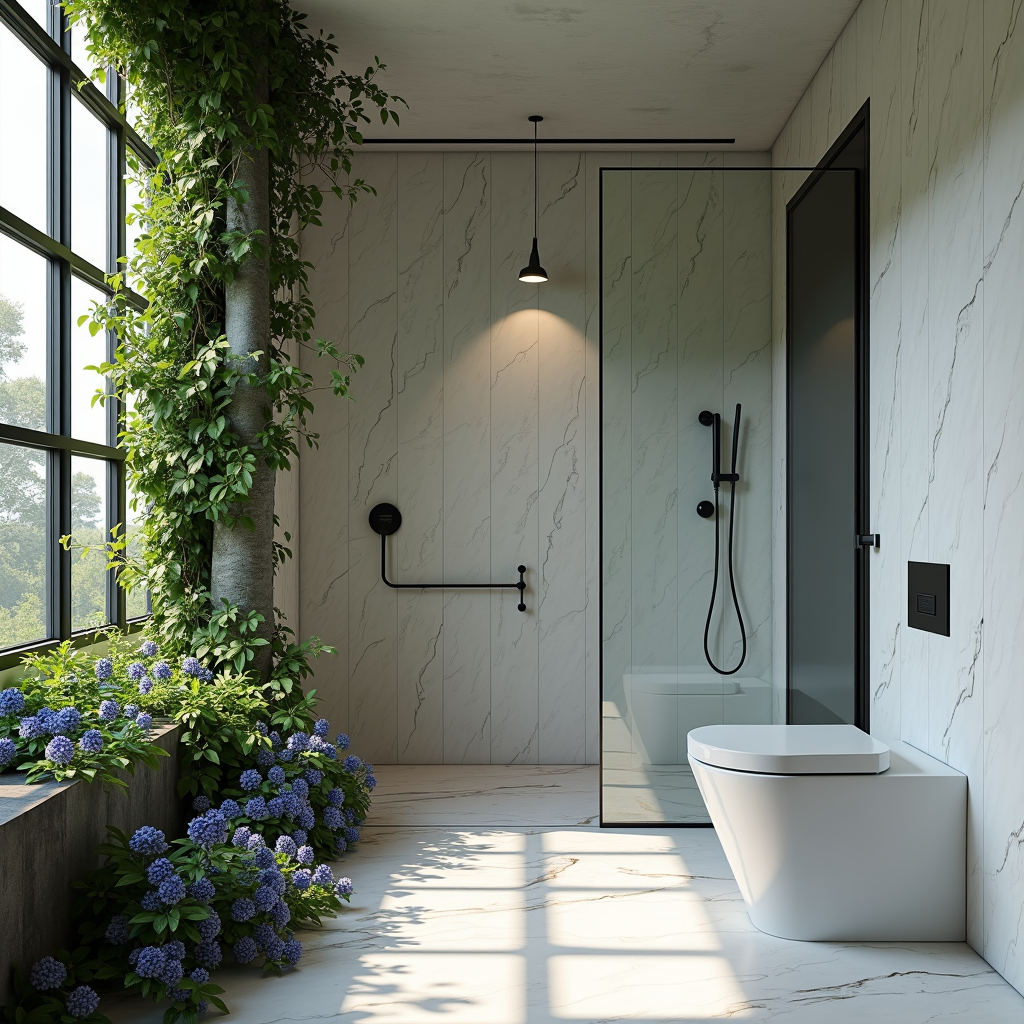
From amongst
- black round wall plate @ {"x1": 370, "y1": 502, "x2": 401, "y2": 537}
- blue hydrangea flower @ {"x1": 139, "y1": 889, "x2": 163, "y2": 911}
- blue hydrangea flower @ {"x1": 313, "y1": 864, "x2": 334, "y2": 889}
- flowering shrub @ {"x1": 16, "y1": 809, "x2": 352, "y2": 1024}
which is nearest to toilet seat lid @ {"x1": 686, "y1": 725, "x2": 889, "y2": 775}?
blue hydrangea flower @ {"x1": 313, "y1": 864, "x2": 334, "y2": 889}

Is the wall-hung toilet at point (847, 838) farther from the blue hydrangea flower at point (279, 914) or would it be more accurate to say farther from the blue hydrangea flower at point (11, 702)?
the blue hydrangea flower at point (11, 702)

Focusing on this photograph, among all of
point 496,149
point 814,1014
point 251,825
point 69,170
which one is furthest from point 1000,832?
point 496,149

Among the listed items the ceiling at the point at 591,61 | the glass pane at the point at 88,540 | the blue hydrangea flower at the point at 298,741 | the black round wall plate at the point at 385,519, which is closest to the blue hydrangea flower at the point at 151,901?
the blue hydrangea flower at the point at 298,741

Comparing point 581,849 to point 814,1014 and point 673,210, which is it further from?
point 673,210

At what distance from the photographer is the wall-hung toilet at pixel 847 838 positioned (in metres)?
2.45

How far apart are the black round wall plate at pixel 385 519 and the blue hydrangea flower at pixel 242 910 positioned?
239 centimetres

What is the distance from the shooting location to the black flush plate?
8.29 ft

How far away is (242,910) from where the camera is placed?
7.37ft

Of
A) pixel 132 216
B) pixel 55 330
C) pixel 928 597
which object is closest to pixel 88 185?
pixel 132 216

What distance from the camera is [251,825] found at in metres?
2.79

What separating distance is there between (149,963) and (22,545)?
42.7 inches

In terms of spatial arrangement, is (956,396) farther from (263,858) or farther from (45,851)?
(45,851)

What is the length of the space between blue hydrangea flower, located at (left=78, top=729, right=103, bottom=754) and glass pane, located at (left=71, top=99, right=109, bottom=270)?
1.44 meters

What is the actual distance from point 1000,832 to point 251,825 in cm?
194
